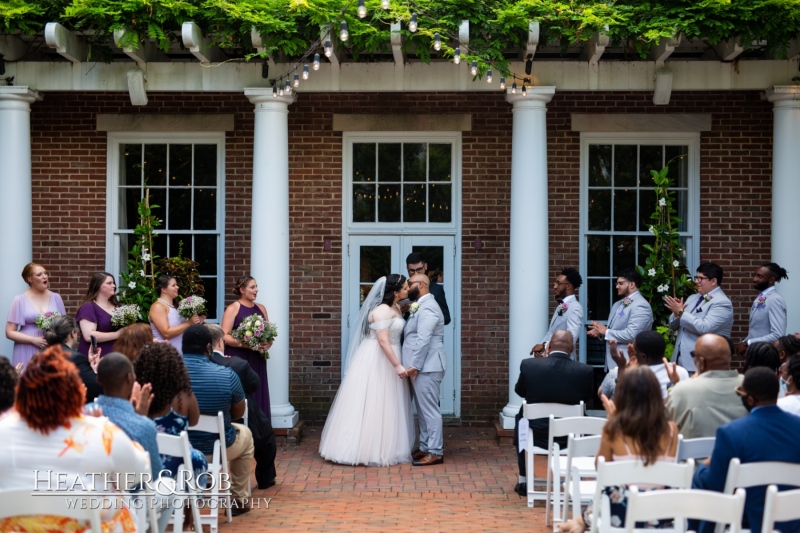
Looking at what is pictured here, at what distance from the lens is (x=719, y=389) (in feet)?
21.0

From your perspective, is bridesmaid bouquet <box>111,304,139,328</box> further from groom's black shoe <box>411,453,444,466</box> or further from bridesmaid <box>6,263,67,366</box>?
groom's black shoe <box>411,453,444,466</box>

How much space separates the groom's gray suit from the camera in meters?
10.1

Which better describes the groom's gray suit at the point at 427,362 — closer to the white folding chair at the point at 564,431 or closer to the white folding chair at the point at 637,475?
the white folding chair at the point at 564,431

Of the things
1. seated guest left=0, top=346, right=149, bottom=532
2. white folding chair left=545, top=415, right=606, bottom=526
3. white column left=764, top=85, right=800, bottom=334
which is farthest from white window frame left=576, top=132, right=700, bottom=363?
seated guest left=0, top=346, right=149, bottom=532

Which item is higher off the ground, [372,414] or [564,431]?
[564,431]

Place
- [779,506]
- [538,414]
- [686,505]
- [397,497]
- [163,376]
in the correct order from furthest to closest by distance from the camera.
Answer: [397,497] → [538,414] → [163,376] → [779,506] → [686,505]

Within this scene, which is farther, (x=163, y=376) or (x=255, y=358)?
(x=255, y=358)

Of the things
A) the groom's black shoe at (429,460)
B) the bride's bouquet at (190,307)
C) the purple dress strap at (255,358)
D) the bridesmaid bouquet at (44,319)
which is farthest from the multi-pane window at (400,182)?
the bridesmaid bouquet at (44,319)

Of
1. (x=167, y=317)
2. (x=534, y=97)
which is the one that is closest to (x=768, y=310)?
(x=534, y=97)

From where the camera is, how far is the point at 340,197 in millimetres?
12117

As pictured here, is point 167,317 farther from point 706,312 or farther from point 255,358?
point 706,312

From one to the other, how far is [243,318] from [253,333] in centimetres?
25

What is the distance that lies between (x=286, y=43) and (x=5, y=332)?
4.12 metres

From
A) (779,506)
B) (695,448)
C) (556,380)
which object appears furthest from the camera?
(556,380)
